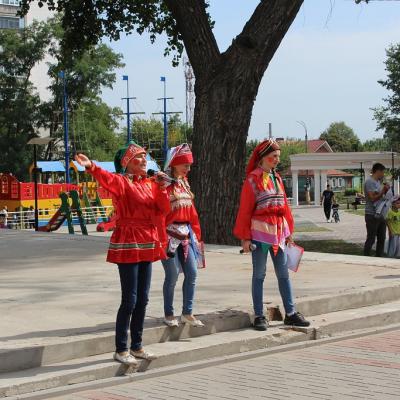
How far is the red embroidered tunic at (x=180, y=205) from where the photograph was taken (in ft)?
25.6

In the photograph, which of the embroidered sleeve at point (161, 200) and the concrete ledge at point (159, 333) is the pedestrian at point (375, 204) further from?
the embroidered sleeve at point (161, 200)

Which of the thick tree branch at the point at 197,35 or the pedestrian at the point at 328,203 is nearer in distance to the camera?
the thick tree branch at the point at 197,35

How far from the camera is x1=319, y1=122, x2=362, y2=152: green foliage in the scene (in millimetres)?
145000

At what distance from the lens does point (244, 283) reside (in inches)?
406

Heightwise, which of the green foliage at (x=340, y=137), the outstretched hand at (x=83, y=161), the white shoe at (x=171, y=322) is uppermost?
the green foliage at (x=340, y=137)

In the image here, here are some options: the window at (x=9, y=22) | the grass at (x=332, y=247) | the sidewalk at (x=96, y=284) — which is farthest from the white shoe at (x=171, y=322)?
the window at (x=9, y=22)

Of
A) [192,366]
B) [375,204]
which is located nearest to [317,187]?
[375,204]

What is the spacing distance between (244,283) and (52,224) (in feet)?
66.7

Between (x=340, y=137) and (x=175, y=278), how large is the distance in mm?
144755

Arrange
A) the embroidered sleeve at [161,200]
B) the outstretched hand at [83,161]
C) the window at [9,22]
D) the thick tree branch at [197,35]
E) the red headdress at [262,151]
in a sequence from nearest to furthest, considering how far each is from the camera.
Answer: the outstretched hand at [83,161] → the embroidered sleeve at [161,200] → the red headdress at [262,151] → the thick tree branch at [197,35] → the window at [9,22]

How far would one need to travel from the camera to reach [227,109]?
54.9 feet

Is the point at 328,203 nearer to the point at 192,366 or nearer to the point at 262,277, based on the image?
the point at 262,277

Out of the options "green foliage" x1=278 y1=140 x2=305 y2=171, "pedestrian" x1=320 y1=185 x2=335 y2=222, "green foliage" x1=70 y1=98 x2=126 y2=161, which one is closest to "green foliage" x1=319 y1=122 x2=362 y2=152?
"green foliage" x1=278 y1=140 x2=305 y2=171

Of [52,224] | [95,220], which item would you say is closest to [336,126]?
[95,220]
